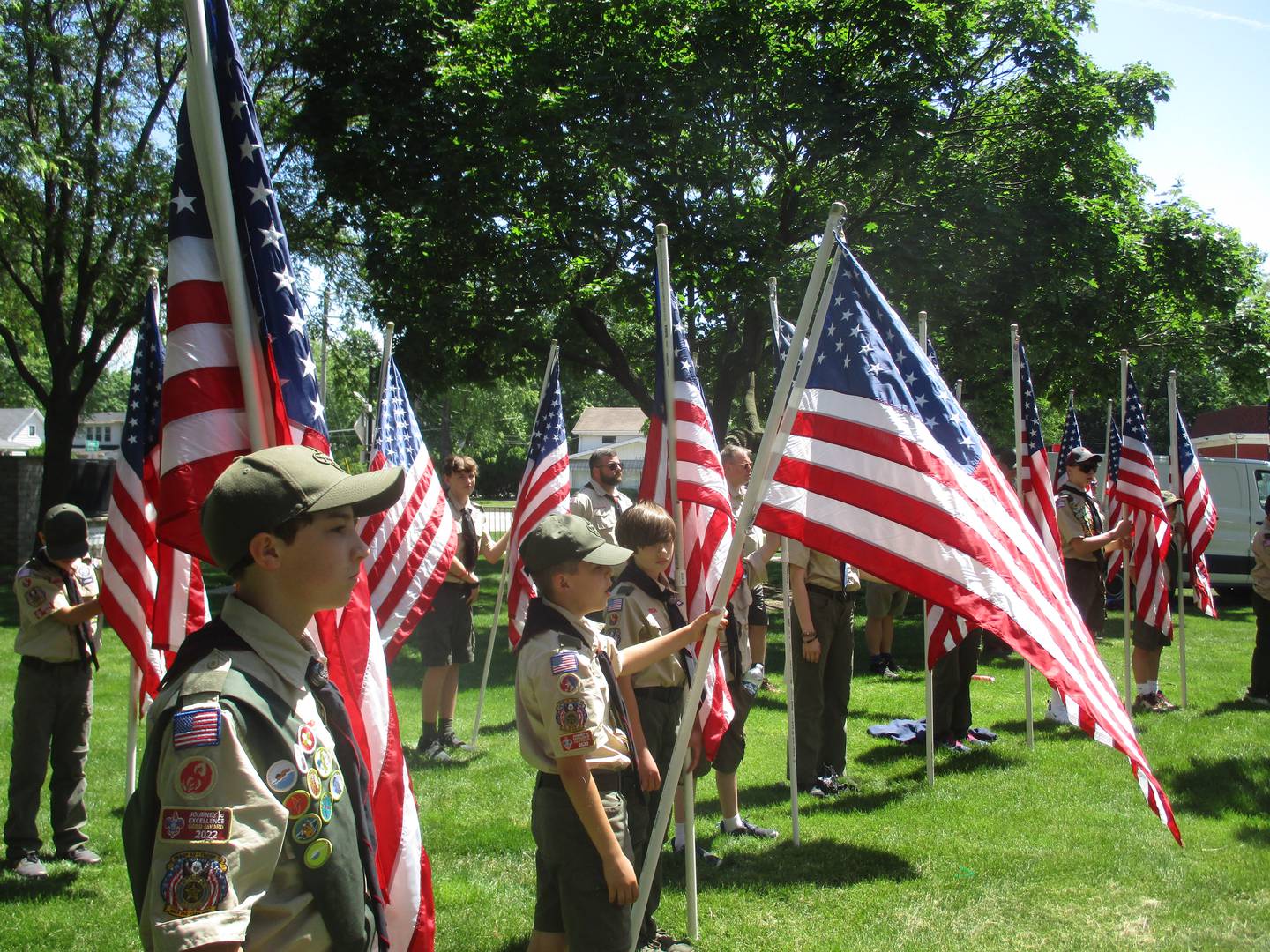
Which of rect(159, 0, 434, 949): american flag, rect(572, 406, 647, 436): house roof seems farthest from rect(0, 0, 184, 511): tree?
rect(572, 406, 647, 436): house roof

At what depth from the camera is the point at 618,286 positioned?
17688 mm

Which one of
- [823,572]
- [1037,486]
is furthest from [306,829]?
[1037,486]

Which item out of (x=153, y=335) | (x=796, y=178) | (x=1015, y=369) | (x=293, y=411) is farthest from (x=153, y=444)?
(x=796, y=178)

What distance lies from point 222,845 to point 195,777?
123 mm

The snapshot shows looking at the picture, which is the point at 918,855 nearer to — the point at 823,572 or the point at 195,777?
the point at 823,572

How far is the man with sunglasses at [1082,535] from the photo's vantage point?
9000mm

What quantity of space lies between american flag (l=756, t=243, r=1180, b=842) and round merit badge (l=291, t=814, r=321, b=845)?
7.71ft

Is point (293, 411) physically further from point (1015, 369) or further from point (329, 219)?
point (329, 219)

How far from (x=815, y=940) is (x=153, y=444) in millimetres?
4408

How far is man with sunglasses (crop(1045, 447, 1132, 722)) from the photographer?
900 centimetres

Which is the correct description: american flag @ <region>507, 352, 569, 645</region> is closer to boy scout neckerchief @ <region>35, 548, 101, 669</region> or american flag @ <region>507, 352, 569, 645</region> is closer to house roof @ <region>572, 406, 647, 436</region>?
boy scout neckerchief @ <region>35, 548, 101, 669</region>

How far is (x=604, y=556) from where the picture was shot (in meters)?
3.54

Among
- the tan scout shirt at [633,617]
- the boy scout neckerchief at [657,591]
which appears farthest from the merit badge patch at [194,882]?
the boy scout neckerchief at [657,591]

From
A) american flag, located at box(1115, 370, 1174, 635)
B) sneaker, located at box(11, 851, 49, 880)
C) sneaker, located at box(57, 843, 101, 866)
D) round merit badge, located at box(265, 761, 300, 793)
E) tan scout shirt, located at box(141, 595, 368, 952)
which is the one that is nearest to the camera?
tan scout shirt, located at box(141, 595, 368, 952)
